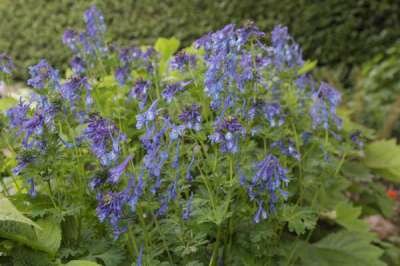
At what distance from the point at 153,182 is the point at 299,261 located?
1.21 metres

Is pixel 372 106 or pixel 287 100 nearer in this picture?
pixel 287 100

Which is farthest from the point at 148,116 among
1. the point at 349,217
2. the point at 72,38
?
the point at 349,217

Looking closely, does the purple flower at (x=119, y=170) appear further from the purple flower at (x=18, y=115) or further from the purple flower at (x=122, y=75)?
the purple flower at (x=122, y=75)

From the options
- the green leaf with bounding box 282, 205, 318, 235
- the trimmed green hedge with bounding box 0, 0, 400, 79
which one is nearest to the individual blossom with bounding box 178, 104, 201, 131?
the green leaf with bounding box 282, 205, 318, 235

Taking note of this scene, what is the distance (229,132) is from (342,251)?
1.37 m

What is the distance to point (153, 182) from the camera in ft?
6.62

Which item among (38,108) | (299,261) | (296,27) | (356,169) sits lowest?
(299,261)

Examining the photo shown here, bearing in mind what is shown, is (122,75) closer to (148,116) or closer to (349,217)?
(148,116)

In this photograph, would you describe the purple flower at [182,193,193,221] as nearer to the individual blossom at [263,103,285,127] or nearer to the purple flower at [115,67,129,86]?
the individual blossom at [263,103,285,127]

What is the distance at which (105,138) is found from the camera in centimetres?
190

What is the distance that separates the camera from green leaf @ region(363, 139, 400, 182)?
3.46 meters

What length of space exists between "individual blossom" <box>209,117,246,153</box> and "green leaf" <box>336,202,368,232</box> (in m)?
1.30

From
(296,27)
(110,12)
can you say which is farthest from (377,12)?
(110,12)

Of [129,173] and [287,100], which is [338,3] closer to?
[287,100]
